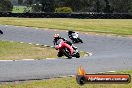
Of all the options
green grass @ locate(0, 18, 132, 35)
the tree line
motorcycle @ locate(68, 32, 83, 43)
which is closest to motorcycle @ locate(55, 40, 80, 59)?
motorcycle @ locate(68, 32, 83, 43)

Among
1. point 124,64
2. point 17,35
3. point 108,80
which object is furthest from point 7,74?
point 17,35

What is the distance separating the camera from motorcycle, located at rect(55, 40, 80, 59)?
1747 centimetres

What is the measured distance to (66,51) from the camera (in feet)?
57.8

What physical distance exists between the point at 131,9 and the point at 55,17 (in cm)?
4395

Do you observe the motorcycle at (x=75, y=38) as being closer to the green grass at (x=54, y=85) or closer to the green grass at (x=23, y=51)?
the green grass at (x=23, y=51)

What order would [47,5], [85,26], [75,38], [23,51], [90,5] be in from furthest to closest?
[90,5]
[47,5]
[85,26]
[75,38]
[23,51]

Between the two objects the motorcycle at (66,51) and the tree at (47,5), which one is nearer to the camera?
the motorcycle at (66,51)

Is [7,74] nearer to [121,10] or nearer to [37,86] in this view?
[37,86]

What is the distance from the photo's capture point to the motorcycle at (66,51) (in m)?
17.5

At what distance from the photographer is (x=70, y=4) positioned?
4139 inches

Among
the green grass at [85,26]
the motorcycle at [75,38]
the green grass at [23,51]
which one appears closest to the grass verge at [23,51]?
the green grass at [23,51]

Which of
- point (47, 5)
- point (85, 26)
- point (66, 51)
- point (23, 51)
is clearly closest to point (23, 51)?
point (23, 51)

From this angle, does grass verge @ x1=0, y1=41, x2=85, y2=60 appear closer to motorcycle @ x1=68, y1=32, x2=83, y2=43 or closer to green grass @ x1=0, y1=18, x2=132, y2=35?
motorcycle @ x1=68, y1=32, x2=83, y2=43

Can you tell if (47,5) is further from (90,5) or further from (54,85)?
(54,85)
